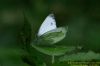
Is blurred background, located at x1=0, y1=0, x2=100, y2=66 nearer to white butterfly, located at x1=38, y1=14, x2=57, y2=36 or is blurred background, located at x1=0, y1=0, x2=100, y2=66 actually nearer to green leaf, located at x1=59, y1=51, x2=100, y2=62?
white butterfly, located at x1=38, y1=14, x2=57, y2=36

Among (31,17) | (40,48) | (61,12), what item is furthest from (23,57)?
(61,12)

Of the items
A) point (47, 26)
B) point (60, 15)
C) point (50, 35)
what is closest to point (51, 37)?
point (50, 35)

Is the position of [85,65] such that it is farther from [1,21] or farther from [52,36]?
[1,21]

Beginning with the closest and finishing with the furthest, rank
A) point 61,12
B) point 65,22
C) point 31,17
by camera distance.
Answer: point 31,17
point 65,22
point 61,12

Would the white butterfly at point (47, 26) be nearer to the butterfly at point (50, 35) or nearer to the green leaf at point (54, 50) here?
the butterfly at point (50, 35)

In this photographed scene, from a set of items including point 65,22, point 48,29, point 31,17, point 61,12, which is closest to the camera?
point 48,29

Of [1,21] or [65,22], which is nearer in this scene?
[1,21]

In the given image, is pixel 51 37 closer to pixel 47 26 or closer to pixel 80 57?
pixel 80 57

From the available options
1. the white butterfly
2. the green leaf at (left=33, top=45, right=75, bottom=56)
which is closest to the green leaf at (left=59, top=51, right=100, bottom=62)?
the green leaf at (left=33, top=45, right=75, bottom=56)
